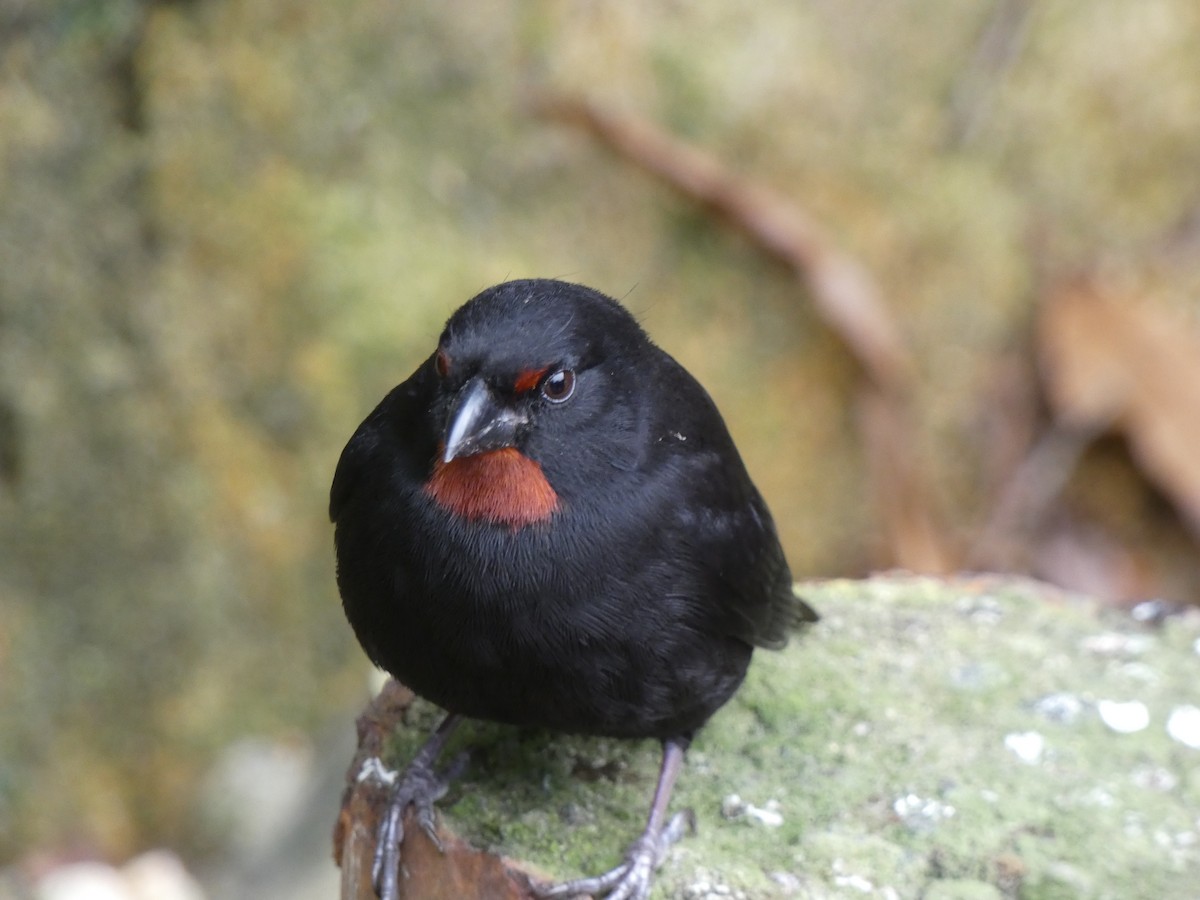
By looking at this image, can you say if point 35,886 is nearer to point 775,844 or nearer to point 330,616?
point 330,616

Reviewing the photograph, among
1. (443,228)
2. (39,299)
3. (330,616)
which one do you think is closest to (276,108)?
(443,228)

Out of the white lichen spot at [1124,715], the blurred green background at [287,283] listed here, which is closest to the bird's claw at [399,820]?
the white lichen spot at [1124,715]

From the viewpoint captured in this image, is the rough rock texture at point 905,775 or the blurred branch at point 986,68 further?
the blurred branch at point 986,68

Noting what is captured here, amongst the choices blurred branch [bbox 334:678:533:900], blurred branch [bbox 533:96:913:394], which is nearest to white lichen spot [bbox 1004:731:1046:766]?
blurred branch [bbox 334:678:533:900]

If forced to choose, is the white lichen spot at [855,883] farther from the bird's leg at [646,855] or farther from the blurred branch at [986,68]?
the blurred branch at [986,68]

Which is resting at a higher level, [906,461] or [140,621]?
[906,461]

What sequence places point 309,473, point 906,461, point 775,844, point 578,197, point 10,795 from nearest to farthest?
point 775,844 → point 10,795 → point 309,473 → point 578,197 → point 906,461

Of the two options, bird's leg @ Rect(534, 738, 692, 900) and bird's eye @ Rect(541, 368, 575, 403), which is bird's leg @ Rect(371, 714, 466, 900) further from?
bird's eye @ Rect(541, 368, 575, 403)

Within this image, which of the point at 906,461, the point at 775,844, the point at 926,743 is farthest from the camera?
the point at 906,461

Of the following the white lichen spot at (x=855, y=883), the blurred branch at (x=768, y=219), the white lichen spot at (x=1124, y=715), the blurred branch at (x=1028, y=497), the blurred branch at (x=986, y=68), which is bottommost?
the white lichen spot at (x=855, y=883)
